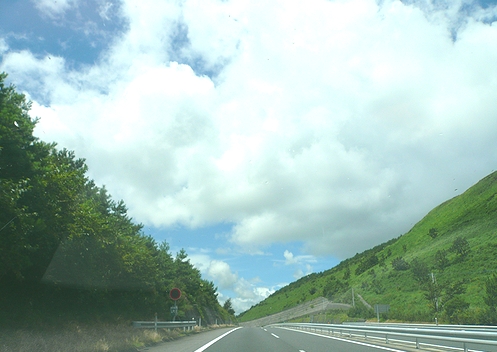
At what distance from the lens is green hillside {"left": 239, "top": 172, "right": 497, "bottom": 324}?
5603cm

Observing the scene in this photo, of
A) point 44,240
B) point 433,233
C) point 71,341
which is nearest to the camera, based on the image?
point 71,341

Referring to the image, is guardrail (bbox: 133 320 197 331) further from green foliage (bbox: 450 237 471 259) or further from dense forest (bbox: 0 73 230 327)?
green foliage (bbox: 450 237 471 259)

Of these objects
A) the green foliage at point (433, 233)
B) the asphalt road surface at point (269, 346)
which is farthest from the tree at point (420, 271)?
the asphalt road surface at point (269, 346)

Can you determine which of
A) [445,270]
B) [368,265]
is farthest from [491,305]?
[368,265]

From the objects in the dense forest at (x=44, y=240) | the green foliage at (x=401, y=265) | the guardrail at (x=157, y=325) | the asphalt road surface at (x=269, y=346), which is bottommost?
the asphalt road surface at (x=269, y=346)

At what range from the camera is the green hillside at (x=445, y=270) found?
56.0 metres

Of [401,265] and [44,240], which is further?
[401,265]

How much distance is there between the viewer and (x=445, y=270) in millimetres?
77750

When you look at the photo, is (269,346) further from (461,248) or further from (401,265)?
(401,265)

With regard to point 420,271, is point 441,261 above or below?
above

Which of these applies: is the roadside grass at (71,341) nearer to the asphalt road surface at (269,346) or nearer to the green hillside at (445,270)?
the asphalt road surface at (269,346)

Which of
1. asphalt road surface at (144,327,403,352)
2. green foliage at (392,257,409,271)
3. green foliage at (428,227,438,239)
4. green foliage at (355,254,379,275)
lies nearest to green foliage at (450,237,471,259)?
green foliage at (392,257,409,271)

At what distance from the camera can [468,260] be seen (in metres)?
76.8

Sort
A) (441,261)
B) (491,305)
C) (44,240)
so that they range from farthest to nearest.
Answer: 1. (441,261)
2. (491,305)
3. (44,240)
